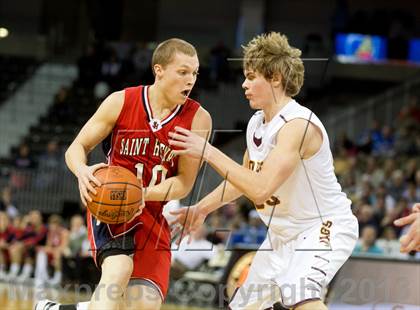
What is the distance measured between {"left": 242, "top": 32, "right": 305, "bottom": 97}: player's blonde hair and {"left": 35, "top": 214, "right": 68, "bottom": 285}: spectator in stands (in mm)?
9189

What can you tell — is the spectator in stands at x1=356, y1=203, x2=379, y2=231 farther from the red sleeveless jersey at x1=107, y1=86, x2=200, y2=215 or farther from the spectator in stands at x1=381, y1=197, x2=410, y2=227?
the red sleeveless jersey at x1=107, y1=86, x2=200, y2=215

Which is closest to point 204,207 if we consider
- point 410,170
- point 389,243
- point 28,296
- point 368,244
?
point 368,244

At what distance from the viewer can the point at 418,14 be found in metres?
21.6

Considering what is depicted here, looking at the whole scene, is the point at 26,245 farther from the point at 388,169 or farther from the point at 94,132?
the point at 94,132

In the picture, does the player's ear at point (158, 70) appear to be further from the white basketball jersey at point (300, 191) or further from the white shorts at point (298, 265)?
the white shorts at point (298, 265)

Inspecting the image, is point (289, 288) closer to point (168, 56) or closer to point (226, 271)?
point (168, 56)

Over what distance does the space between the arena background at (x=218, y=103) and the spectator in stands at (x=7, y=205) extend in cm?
4

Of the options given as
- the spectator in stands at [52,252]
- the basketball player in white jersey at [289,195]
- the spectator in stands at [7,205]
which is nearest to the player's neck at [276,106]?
the basketball player in white jersey at [289,195]

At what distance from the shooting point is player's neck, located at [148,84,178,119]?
5.54 m

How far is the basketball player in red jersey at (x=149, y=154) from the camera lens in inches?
210

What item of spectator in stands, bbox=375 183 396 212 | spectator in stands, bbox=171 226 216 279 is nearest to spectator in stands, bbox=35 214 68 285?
spectator in stands, bbox=171 226 216 279

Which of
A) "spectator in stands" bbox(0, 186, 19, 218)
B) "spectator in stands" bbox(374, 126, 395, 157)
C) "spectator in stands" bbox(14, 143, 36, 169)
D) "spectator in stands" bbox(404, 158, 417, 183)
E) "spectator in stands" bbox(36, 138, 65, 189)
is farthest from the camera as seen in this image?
"spectator in stands" bbox(14, 143, 36, 169)

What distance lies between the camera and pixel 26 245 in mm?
14453

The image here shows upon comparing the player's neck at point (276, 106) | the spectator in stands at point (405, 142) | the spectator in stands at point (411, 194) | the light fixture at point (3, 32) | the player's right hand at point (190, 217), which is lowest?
the spectator in stands at point (411, 194)
